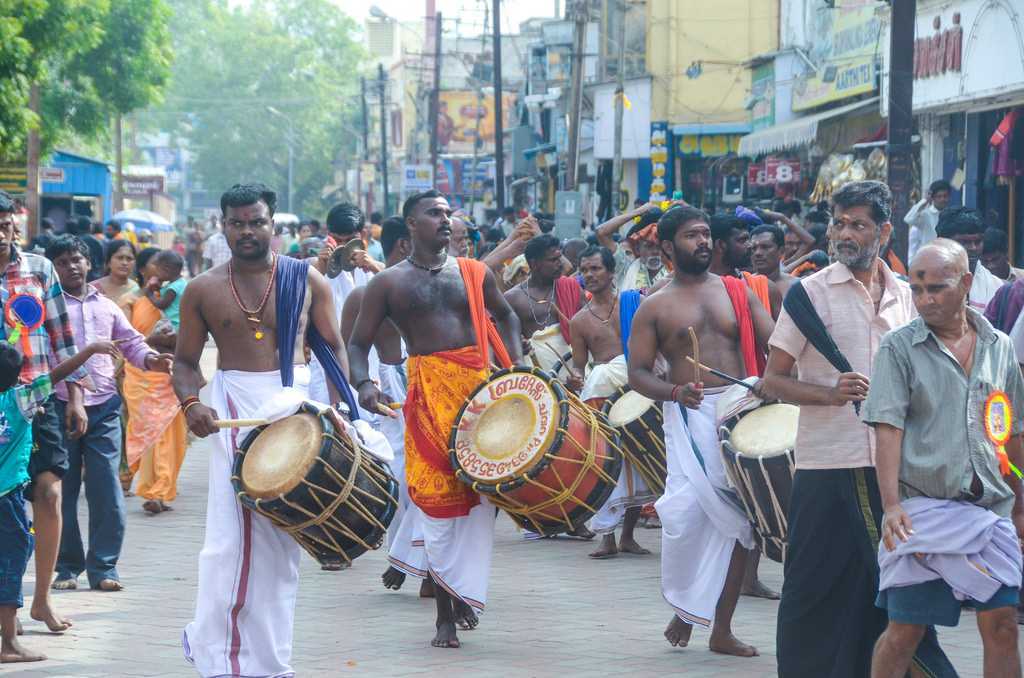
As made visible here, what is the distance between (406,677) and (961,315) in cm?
309

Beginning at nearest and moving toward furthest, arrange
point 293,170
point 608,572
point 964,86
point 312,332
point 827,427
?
point 827,427
point 312,332
point 608,572
point 964,86
point 293,170

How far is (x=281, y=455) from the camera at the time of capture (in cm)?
672

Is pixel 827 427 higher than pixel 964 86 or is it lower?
lower

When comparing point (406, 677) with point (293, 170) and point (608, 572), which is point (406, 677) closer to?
point (608, 572)

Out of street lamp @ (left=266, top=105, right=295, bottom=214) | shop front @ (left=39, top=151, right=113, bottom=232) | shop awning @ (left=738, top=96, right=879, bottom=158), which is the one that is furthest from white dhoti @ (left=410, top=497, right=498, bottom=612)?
street lamp @ (left=266, top=105, right=295, bottom=214)

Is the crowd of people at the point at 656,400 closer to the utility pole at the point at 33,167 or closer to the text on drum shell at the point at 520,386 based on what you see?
the text on drum shell at the point at 520,386

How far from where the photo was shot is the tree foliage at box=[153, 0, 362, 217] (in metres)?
119

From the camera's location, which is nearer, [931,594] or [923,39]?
[931,594]

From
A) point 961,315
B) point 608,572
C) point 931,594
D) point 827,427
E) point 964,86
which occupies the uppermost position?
point 964,86

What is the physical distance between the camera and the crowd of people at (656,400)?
562cm

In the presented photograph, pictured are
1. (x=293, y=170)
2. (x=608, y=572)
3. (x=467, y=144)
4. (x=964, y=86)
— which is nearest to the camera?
(x=608, y=572)

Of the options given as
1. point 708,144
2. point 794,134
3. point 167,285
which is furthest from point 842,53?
point 167,285

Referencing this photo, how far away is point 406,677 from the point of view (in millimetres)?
7488

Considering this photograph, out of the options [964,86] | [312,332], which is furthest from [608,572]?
[964,86]
